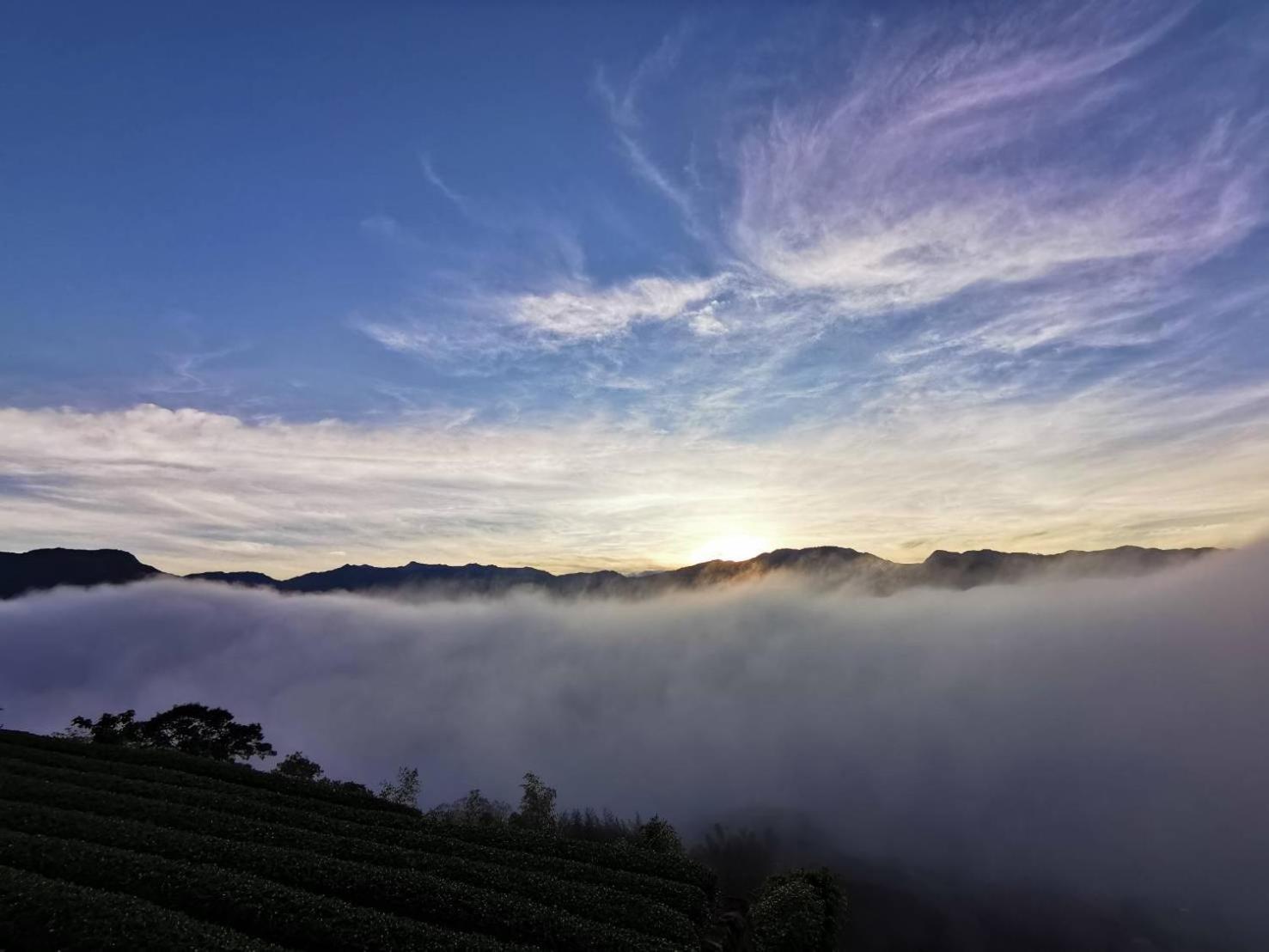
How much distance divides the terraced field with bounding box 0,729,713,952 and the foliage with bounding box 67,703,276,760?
149 feet

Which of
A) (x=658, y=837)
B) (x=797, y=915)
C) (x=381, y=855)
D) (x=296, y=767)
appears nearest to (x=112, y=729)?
(x=296, y=767)

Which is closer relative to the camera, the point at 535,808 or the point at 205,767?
the point at 205,767

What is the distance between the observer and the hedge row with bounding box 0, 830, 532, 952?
38.8 metres

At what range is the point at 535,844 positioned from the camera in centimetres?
6631

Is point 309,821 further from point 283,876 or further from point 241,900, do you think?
point 241,900

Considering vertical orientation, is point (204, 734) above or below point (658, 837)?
above

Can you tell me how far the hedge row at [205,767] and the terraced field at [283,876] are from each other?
2557 mm

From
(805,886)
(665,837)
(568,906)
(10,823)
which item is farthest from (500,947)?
(665,837)

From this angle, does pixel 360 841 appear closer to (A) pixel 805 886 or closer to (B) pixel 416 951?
(B) pixel 416 951

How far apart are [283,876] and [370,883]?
6248 millimetres

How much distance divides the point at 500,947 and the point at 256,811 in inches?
1377

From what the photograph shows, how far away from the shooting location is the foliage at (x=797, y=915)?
59781 millimetres

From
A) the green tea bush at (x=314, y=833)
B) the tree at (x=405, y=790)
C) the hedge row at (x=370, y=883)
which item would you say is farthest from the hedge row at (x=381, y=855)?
the tree at (x=405, y=790)

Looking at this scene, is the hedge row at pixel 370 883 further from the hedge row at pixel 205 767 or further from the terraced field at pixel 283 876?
the hedge row at pixel 205 767
